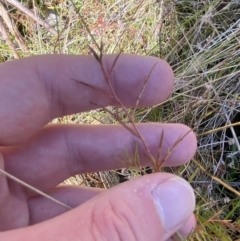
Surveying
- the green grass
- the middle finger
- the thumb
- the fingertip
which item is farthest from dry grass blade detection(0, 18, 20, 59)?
the thumb

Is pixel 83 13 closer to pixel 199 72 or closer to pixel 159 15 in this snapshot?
pixel 159 15

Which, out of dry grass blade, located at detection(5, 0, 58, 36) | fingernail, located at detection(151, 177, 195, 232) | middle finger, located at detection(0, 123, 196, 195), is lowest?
middle finger, located at detection(0, 123, 196, 195)

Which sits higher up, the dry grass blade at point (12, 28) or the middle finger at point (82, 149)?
the dry grass blade at point (12, 28)

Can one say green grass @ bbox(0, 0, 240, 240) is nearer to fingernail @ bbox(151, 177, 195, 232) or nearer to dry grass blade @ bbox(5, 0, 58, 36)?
dry grass blade @ bbox(5, 0, 58, 36)

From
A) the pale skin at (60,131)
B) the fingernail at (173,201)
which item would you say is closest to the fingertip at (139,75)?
the pale skin at (60,131)

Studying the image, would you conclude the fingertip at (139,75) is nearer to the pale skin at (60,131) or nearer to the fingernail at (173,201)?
the pale skin at (60,131)

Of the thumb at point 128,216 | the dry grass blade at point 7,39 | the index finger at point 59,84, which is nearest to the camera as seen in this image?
the thumb at point 128,216

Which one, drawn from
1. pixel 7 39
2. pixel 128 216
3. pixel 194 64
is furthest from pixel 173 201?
pixel 7 39

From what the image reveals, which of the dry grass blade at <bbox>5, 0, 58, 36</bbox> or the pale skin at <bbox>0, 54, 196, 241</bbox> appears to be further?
the dry grass blade at <bbox>5, 0, 58, 36</bbox>
